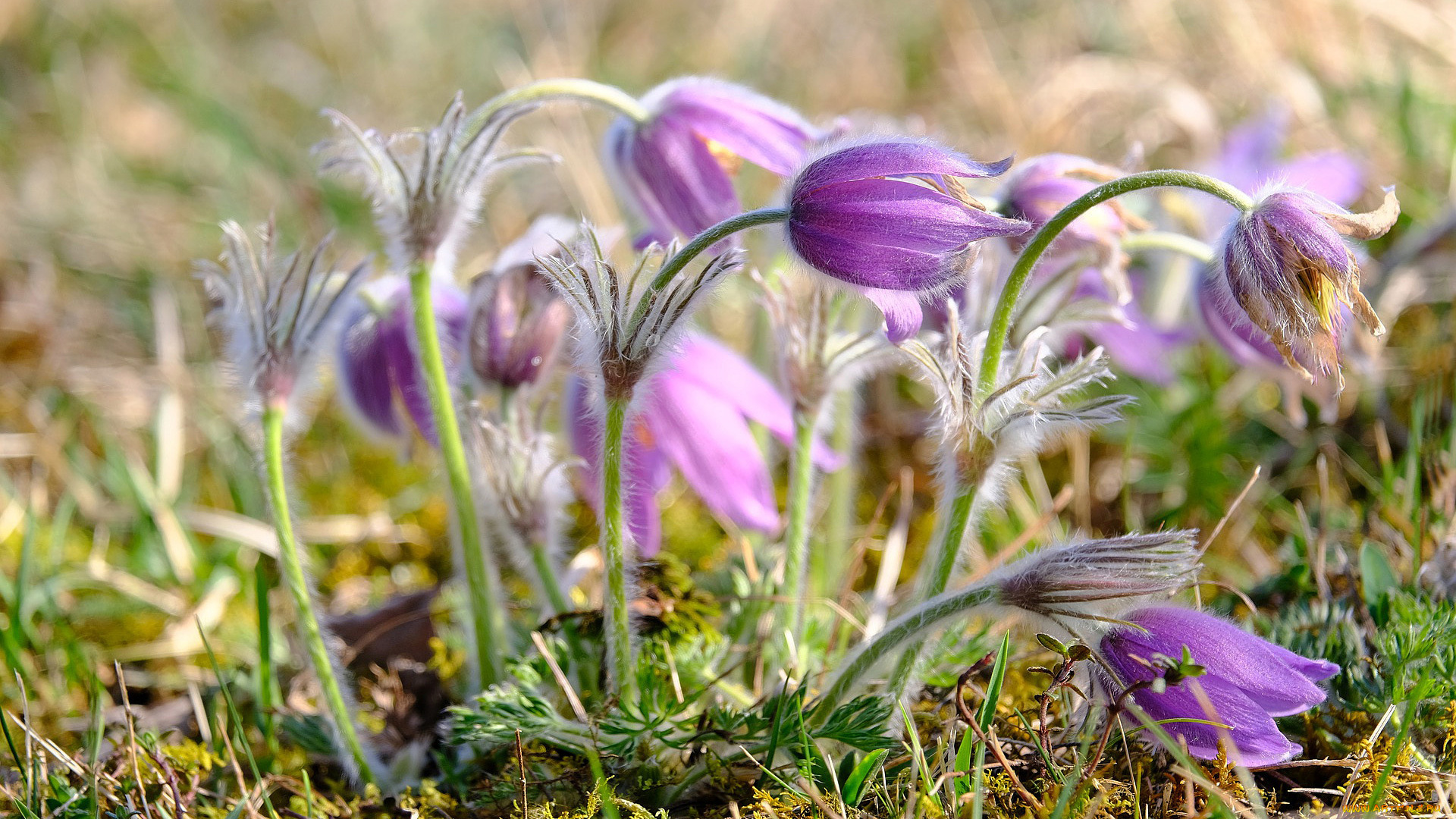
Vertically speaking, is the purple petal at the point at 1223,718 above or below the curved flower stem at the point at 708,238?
below

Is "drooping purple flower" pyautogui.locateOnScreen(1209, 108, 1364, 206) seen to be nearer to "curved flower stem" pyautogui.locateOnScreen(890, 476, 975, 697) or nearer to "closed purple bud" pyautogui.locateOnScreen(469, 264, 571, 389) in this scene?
"curved flower stem" pyautogui.locateOnScreen(890, 476, 975, 697)

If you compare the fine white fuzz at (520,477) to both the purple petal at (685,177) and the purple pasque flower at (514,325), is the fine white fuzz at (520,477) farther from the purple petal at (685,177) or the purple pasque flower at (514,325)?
the purple petal at (685,177)

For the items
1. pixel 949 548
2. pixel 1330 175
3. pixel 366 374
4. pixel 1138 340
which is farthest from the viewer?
pixel 1330 175

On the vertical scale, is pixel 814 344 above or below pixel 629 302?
below

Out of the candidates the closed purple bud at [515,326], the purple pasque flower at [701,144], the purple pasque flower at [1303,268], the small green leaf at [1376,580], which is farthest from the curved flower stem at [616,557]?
the small green leaf at [1376,580]

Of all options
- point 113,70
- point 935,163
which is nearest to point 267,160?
point 113,70

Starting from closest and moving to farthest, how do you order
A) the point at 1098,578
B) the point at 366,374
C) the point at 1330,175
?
the point at 1098,578 < the point at 366,374 < the point at 1330,175

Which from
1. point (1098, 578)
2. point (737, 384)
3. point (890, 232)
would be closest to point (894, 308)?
point (890, 232)

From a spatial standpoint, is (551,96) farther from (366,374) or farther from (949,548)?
(949,548)
